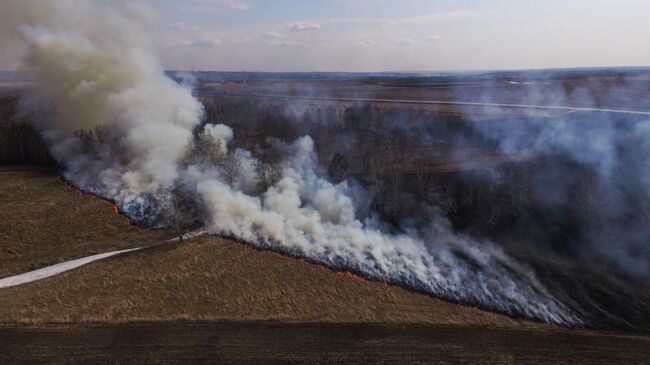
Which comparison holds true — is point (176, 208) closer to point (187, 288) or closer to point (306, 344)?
point (187, 288)

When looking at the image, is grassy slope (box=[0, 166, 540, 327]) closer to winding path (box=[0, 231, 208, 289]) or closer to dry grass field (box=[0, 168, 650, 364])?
dry grass field (box=[0, 168, 650, 364])

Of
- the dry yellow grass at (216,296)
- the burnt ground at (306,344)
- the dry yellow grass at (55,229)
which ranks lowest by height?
the burnt ground at (306,344)

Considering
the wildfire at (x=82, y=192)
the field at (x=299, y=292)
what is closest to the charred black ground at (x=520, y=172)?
the field at (x=299, y=292)

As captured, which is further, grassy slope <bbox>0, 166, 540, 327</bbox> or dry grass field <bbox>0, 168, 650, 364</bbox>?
grassy slope <bbox>0, 166, 540, 327</bbox>

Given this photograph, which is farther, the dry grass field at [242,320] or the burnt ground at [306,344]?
the dry grass field at [242,320]

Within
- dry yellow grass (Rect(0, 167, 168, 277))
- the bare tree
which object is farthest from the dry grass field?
the bare tree

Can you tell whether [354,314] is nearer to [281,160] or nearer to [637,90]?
[281,160]

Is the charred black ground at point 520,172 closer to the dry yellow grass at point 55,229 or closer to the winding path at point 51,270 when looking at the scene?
the dry yellow grass at point 55,229
